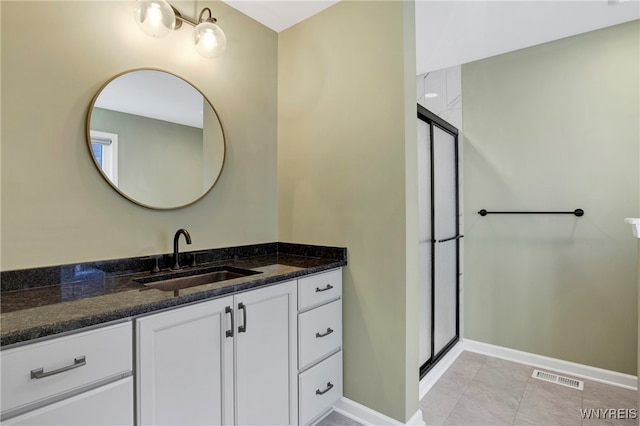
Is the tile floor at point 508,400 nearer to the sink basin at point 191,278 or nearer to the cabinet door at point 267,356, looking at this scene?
the cabinet door at point 267,356

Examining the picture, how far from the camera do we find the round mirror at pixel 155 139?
61.6 inches

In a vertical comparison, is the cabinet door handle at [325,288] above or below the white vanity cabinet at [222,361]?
above

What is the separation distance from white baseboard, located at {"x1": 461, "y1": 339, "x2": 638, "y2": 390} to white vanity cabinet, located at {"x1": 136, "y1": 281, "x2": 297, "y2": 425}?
1907 millimetres

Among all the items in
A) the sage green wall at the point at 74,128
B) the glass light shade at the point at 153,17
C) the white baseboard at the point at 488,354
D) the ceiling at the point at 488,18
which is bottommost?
the white baseboard at the point at 488,354

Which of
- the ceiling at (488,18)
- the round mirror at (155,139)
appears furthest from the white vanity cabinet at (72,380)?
the ceiling at (488,18)

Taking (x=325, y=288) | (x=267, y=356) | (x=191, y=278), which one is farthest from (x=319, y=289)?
(x=191, y=278)

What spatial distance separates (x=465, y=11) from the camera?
215cm

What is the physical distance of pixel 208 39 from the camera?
1.76 metres

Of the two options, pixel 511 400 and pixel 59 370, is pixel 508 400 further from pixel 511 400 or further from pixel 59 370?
pixel 59 370

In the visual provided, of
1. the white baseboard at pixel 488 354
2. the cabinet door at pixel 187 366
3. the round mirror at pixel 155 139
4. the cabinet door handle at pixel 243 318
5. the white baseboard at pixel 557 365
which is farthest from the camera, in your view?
the white baseboard at pixel 557 365

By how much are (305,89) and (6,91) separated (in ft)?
4.96

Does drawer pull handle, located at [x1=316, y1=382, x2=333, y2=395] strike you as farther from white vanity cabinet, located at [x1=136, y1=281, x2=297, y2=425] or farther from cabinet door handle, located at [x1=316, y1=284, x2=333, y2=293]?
cabinet door handle, located at [x1=316, y1=284, x2=333, y2=293]

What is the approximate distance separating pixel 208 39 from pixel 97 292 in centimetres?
137

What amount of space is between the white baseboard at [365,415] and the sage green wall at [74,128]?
1228mm
